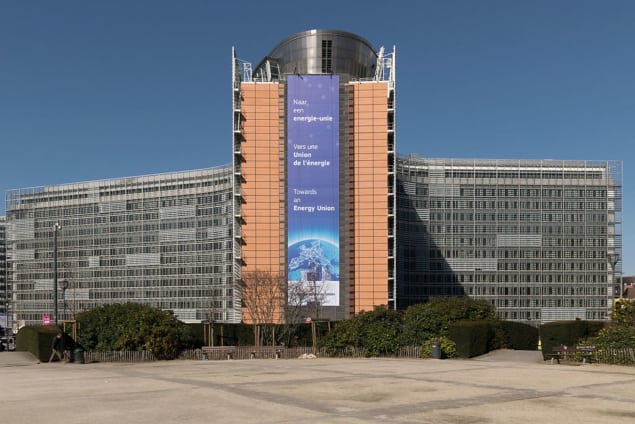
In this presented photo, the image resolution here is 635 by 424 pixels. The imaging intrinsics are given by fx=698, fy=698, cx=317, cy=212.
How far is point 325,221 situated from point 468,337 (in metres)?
53.6

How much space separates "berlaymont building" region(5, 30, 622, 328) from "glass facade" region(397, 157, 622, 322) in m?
0.28

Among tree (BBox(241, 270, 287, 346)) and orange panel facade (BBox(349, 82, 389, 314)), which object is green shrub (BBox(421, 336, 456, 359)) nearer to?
tree (BBox(241, 270, 287, 346))

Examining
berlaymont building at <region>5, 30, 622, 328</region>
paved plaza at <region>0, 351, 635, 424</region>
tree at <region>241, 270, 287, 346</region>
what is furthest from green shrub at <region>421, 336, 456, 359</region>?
berlaymont building at <region>5, 30, 622, 328</region>

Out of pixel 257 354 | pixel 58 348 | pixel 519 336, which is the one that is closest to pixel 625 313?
pixel 519 336

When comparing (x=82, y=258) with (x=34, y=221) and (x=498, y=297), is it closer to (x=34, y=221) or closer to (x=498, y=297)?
(x=34, y=221)

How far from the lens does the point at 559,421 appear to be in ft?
53.8

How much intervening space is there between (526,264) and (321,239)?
63.9 metres

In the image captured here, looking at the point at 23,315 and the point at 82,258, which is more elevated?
the point at 82,258

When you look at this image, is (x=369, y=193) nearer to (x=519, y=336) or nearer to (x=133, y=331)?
(x=519, y=336)

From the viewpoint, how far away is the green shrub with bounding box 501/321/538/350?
48.4 metres

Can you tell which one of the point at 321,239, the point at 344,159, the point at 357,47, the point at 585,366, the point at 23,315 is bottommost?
the point at 23,315

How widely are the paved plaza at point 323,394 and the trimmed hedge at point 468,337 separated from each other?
6984 mm

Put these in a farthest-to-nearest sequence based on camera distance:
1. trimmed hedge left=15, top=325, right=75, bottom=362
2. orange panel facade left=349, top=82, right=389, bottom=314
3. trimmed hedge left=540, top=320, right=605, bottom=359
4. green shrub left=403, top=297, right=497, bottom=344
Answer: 1. orange panel facade left=349, top=82, right=389, bottom=314
2. green shrub left=403, top=297, right=497, bottom=344
3. trimmed hedge left=540, top=320, right=605, bottom=359
4. trimmed hedge left=15, top=325, right=75, bottom=362

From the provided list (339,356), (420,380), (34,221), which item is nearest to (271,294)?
(339,356)
